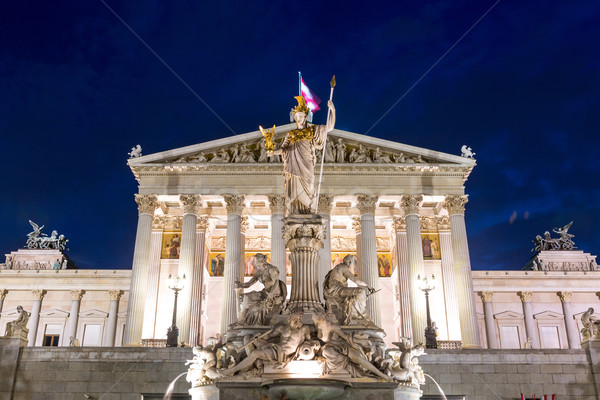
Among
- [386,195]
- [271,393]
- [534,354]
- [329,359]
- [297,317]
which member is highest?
[386,195]

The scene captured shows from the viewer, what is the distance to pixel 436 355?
2495cm

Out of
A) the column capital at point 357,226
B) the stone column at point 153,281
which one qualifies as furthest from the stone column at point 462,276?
the stone column at point 153,281

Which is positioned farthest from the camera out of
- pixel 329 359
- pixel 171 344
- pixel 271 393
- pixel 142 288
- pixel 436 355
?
pixel 142 288

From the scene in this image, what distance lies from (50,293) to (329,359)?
4884 cm

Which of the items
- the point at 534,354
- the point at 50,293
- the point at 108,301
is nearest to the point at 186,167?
the point at 108,301

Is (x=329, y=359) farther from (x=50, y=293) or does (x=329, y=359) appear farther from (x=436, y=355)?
(x=50, y=293)

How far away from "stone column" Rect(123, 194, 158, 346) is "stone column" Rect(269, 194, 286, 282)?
8.56m

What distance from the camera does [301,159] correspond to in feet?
44.1

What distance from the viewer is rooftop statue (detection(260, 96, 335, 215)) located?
44.0 feet

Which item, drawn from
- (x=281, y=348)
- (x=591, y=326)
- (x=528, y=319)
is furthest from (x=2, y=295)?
(x=281, y=348)

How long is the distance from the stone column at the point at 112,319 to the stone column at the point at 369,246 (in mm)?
24390

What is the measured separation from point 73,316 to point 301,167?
144 ft

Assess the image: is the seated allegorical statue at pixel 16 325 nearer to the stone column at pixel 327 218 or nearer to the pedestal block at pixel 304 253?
the pedestal block at pixel 304 253

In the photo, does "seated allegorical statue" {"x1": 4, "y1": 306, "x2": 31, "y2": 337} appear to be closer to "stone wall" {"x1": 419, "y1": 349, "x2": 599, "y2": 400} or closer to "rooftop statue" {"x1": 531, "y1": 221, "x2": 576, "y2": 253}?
"stone wall" {"x1": 419, "y1": 349, "x2": 599, "y2": 400}
